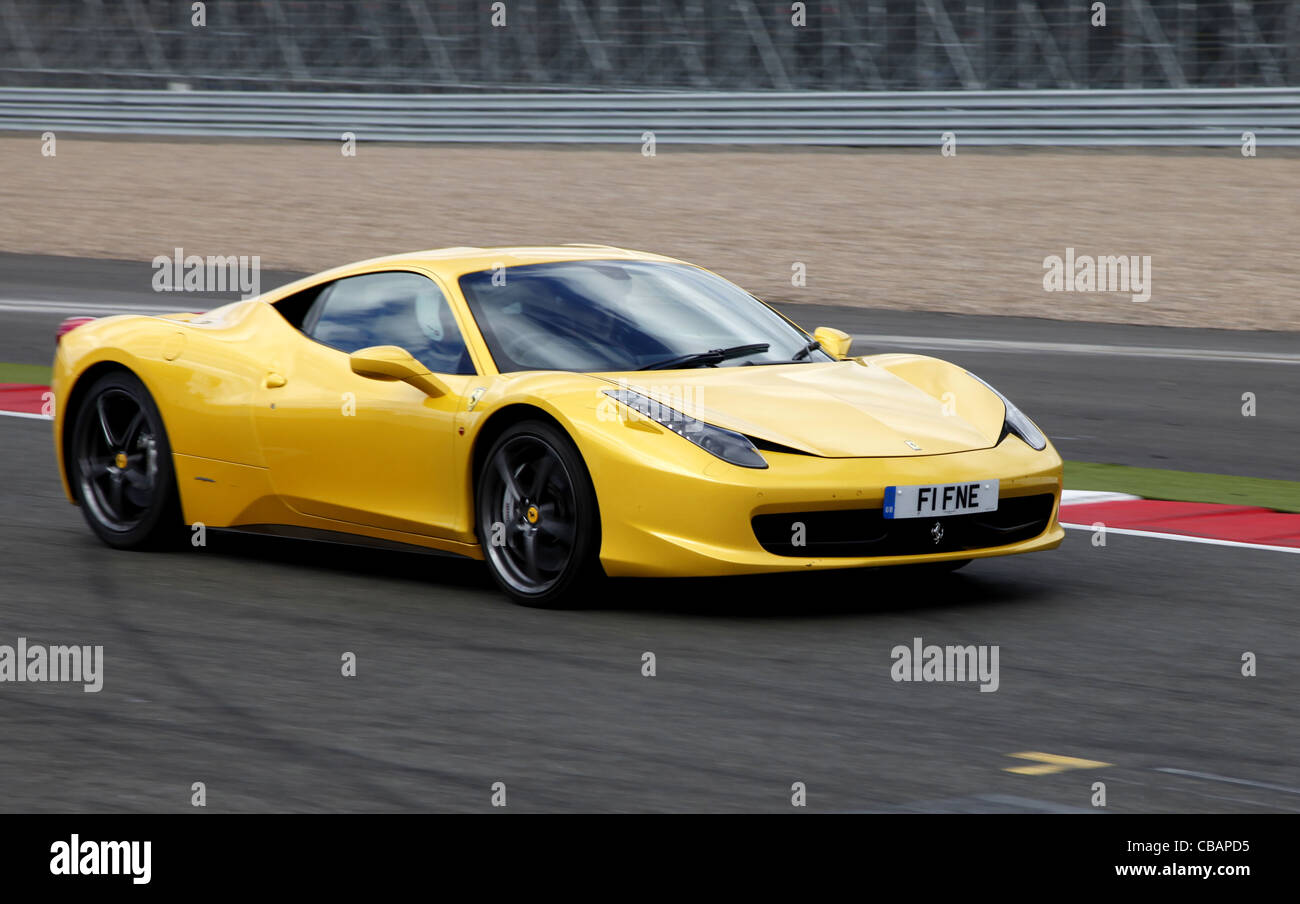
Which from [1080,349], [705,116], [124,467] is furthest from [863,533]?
[705,116]

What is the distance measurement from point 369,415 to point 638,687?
6.61ft

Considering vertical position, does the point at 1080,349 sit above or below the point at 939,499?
below

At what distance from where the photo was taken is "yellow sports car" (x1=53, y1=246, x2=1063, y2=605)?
22.7ft

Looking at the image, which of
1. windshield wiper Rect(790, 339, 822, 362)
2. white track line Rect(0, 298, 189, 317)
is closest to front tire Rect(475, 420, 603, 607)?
windshield wiper Rect(790, 339, 822, 362)

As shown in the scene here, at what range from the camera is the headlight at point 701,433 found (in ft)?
22.6

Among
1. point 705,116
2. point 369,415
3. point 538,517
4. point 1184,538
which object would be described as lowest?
point 1184,538

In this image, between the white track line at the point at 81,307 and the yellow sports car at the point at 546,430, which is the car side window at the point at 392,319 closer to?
the yellow sports car at the point at 546,430

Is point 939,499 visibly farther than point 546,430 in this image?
No

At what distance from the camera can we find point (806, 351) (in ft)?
26.3

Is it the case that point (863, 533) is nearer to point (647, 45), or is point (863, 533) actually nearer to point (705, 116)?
point (705, 116)

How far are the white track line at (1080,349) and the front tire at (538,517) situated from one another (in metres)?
8.61

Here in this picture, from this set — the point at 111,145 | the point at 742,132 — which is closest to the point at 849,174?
the point at 742,132

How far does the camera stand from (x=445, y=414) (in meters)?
7.44

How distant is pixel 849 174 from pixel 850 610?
58.4 ft
